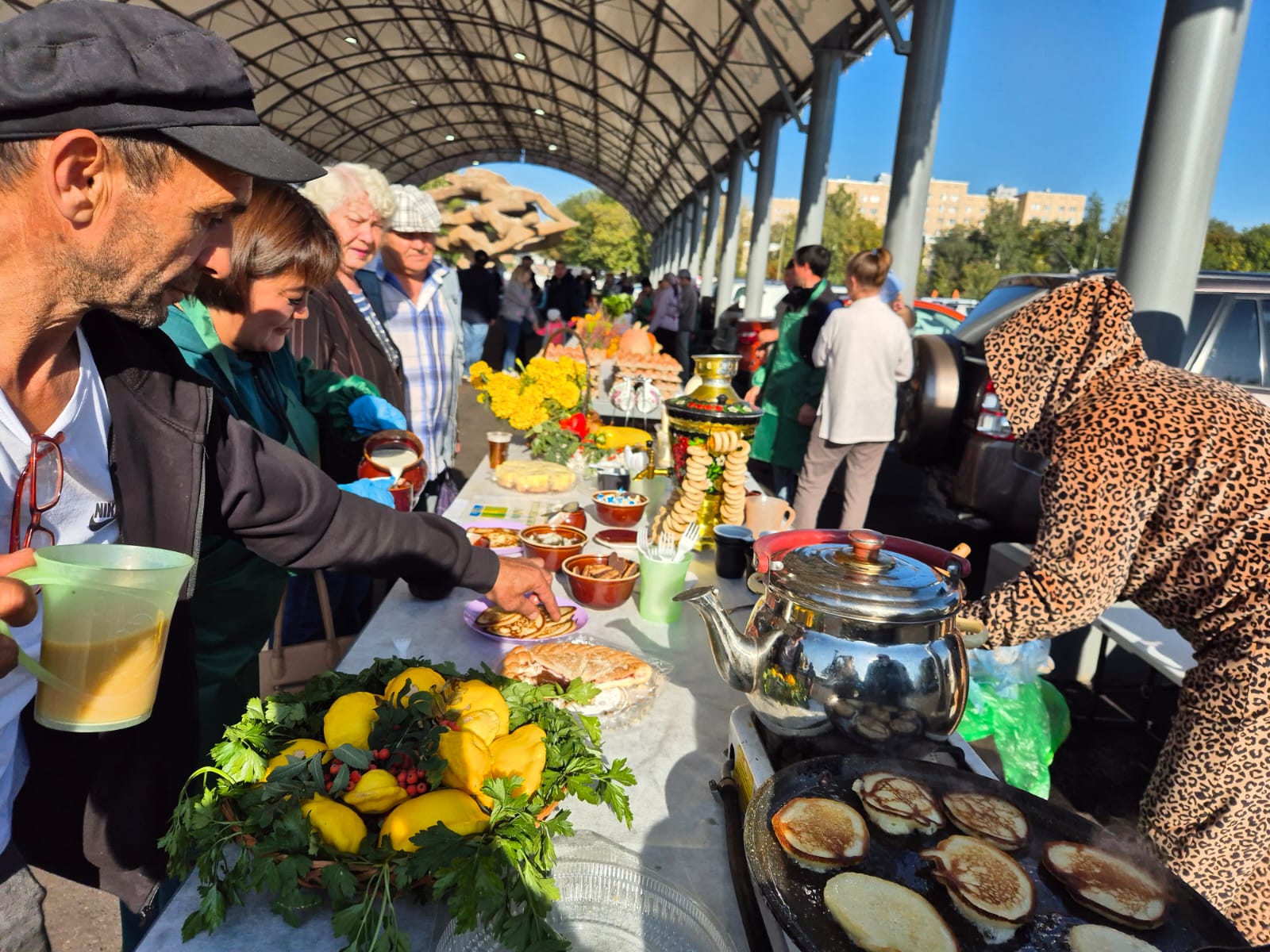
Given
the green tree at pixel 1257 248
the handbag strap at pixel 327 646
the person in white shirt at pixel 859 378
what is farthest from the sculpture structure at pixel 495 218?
the green tree at pixel 1257 248

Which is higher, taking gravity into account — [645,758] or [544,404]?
[544,404]

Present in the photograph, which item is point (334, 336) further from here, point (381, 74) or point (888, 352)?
point (381, 74)

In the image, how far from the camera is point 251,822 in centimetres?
Result: 99

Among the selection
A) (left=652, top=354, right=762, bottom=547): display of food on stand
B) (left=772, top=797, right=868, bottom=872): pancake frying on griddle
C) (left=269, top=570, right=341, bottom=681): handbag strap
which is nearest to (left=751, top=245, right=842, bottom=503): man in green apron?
(left=652, top=354, right=762, bottom=547): display of food on stand

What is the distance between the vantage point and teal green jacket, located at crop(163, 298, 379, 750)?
5.65 ft

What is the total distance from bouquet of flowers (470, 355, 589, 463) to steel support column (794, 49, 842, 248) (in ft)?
30.2

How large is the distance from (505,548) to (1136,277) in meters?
3.17

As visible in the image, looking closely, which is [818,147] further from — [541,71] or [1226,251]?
[1226,251]

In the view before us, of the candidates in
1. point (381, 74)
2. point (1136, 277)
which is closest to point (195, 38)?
point (1136, 277)

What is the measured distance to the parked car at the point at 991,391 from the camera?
4.47 metres

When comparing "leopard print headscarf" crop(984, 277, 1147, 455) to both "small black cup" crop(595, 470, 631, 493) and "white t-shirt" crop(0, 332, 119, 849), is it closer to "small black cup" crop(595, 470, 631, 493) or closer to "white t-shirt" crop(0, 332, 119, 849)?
"small black cup" crop(595, 470, 631, 493)

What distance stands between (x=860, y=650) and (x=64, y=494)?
4.30 ft

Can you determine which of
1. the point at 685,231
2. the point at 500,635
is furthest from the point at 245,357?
the point at 685,231

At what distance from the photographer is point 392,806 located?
1059 mm
